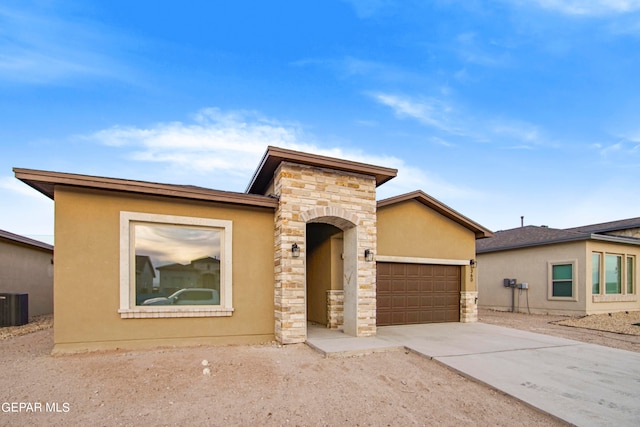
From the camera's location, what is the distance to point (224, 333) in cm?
718

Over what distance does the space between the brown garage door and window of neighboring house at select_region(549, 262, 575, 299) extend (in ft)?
17.3

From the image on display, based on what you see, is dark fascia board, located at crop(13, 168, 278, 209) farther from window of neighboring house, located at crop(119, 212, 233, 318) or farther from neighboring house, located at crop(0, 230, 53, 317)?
neighboring house, located at crop(0, 230, 53, 317)

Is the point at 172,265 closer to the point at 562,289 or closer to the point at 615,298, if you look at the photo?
the point at 562,289

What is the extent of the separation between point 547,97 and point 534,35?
2.74m

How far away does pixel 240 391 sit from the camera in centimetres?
462

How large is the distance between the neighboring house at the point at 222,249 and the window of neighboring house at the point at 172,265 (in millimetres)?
21

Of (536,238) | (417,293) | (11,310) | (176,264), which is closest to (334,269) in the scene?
(417,293)

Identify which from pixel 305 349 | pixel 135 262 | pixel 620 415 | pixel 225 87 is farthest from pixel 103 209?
pixel 620 415

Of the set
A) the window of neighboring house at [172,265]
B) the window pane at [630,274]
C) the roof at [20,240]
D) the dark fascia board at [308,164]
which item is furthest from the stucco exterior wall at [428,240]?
the roof at [20,240]

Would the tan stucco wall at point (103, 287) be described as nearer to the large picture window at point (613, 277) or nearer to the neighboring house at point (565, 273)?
the neighboring house at point (565, 273)

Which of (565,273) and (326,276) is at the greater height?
(326,276)

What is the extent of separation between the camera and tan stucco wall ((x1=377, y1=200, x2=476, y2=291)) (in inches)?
398

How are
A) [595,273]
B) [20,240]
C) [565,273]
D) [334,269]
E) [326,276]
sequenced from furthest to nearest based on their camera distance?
[565,273]
[595,273]
[20,240]
[326,276]
[334,269]

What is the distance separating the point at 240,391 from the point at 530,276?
13975mm
